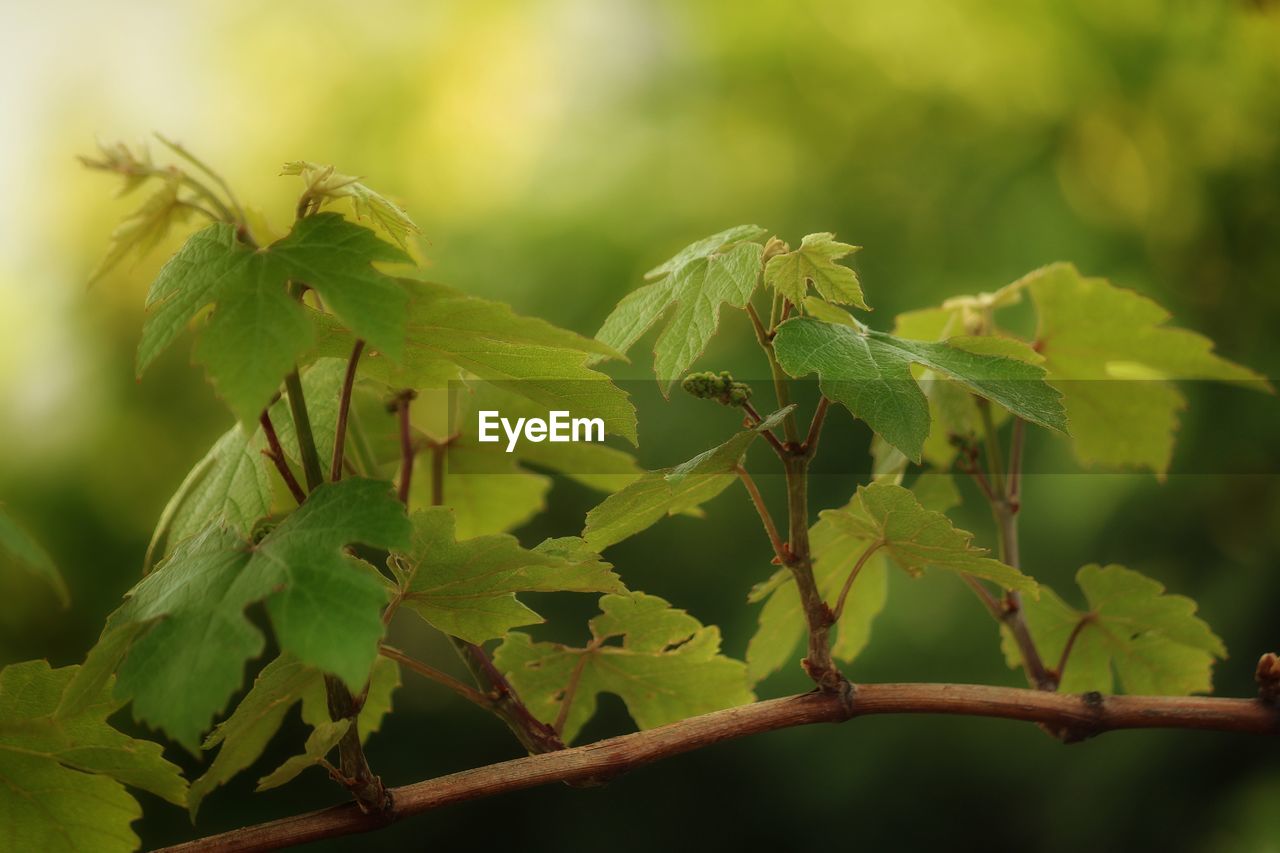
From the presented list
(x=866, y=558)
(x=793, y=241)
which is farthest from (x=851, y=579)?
(x=793, y=241)

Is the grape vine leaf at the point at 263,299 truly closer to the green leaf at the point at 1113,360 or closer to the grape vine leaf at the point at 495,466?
the grape vine leaf at the point at 495,466

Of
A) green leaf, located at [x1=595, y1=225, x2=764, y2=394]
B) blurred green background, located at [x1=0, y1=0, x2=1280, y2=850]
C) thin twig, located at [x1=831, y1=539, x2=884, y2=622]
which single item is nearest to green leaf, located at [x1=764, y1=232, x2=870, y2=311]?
green leaf, located at [x1=595, y1=225, x2=764, y2=394]

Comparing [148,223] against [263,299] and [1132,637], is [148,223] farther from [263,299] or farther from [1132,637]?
[1132,637]

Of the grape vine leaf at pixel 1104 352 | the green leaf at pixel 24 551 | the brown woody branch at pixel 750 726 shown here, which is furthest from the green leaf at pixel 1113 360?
the green leaf at pixel 24 551

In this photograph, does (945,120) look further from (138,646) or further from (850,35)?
(138,646)

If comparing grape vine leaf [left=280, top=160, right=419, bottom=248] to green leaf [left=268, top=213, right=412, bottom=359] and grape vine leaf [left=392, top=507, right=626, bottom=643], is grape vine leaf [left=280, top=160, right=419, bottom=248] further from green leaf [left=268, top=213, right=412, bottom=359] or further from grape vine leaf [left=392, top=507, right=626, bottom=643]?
grape vine leaf [left=392, top=507, right=626, bottom=643]

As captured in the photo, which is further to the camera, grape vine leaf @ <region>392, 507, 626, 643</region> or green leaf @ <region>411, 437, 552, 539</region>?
green leaf @ <region>411, 437, 552, 539</region>
